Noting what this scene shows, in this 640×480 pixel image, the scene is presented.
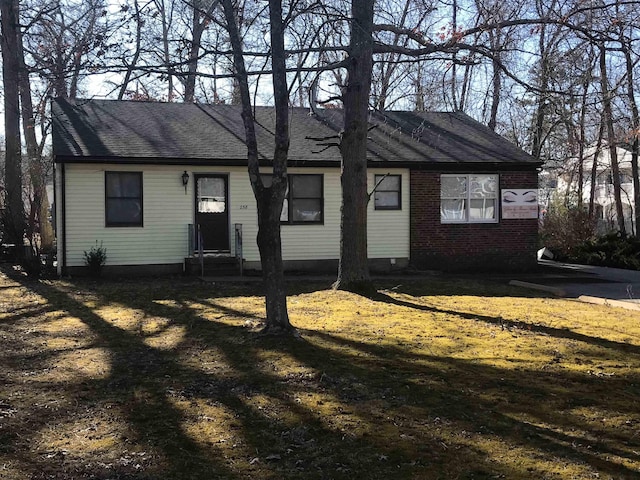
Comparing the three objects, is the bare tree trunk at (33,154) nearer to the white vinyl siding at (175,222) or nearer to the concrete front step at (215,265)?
the white vinyl siding at (175,222)

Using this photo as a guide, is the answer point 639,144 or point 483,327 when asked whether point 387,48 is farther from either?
point 639,144

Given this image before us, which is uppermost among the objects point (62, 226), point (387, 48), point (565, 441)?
point (387, 48)

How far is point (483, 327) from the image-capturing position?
→ 823 cm

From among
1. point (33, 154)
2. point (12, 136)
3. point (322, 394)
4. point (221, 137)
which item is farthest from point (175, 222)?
point (322, 394)

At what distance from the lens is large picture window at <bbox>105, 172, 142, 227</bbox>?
14.2 metres

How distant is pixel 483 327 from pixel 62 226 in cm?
984

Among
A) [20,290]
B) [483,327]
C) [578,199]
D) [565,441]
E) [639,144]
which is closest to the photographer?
[565,441]

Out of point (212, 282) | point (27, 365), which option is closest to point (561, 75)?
point (212, 282)

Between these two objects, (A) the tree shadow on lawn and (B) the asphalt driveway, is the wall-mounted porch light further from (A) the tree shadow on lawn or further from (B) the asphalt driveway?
(B) the asphalt driveway

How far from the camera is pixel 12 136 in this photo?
720 inches

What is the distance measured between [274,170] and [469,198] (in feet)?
34.3

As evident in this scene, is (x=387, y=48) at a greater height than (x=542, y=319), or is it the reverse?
(x=387, y=48)

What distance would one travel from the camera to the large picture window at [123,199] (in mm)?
14211

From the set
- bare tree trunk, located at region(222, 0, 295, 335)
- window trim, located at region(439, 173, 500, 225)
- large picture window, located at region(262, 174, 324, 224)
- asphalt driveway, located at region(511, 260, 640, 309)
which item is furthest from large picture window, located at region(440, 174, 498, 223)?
bare tree trunk, located at region(222, 0, 295, 335)
